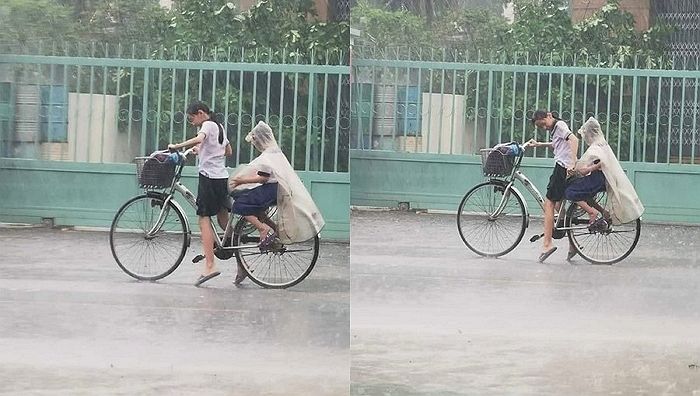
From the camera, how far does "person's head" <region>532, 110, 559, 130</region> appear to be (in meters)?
5.04

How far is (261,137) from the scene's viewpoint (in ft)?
16.4

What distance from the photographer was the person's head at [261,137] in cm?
501

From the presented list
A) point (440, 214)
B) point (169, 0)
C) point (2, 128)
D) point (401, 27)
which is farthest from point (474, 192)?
point (2, 128)

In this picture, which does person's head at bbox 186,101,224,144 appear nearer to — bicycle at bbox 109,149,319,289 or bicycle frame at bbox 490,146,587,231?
bicycle at bbox 109,149,319,289

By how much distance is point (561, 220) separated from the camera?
16.8ft

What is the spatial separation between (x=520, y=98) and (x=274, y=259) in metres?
1.31

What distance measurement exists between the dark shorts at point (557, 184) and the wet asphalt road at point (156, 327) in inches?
38.8

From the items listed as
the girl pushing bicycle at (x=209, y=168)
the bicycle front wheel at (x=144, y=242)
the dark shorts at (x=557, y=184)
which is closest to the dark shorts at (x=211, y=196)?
the girl pushing bicycle at (x=209, y=168)

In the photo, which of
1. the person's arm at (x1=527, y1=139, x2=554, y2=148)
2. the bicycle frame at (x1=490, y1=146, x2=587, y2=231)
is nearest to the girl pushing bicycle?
the bicycle frame at (x1=490, y1=146, x2=587, y2=231)

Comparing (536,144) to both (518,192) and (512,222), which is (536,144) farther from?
(512,222)

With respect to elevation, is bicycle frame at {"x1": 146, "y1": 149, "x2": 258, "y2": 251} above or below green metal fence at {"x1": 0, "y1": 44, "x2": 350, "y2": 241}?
below

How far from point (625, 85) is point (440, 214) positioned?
997 mm

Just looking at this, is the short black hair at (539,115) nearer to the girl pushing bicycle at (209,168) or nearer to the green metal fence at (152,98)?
the green metal fence at (152,98)

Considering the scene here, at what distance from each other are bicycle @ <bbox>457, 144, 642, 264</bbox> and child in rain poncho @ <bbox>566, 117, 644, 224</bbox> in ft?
0.12
